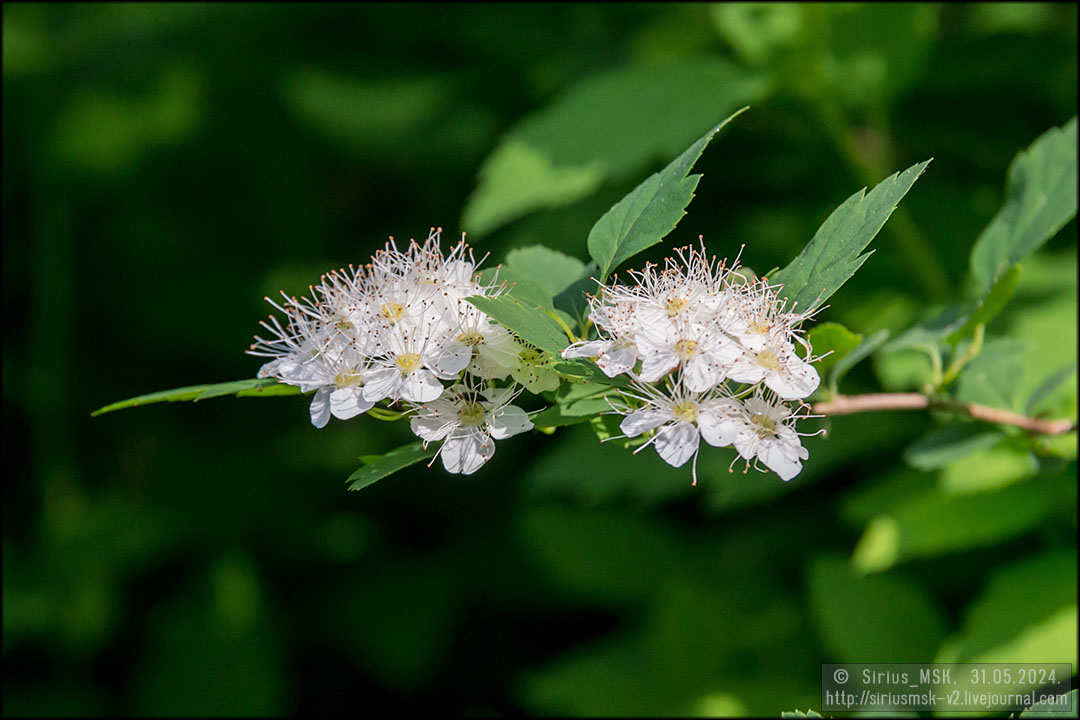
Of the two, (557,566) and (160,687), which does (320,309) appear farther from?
(160,687)

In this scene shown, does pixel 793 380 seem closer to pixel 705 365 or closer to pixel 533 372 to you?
A: pixel 705 365

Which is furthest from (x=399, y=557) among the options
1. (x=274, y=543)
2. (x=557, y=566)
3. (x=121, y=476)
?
(x=121, y=476)

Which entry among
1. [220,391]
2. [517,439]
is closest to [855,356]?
[220,391]

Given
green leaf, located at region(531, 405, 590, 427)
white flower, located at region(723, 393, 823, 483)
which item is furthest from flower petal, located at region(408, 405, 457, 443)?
white flower, located at region(723, 393, 823, 483)

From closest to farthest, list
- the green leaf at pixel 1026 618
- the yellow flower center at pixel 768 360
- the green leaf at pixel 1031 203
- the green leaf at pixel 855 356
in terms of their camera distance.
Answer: the yellow flower center at pixel 768 360 < the green leaf at pixel 855 356 < the green leaf at pixel 1031 203 < the green leaf at pixel 1026 618

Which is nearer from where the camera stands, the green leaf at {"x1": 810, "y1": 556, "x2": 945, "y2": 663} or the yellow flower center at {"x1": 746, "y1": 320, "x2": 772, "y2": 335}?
the yellow flower center at {"x1": 746, "y1": 320, "x2": 772, "y2": 335}

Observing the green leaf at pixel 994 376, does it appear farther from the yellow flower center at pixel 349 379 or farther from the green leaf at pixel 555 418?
the yellow flower center at pixel 349 379

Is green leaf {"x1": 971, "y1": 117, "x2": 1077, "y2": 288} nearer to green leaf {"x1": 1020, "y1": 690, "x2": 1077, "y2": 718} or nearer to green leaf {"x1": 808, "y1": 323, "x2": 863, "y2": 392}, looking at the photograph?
green leaf {"x1": 808, "y1": 323, "x2": 863, "y2": 392}

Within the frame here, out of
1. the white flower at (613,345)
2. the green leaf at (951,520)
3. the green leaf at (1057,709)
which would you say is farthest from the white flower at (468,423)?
the green leaf at (951,520)
